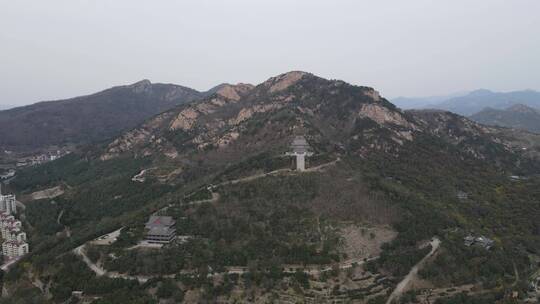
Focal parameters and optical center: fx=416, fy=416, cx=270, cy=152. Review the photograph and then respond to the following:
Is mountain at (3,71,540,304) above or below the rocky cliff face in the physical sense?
below

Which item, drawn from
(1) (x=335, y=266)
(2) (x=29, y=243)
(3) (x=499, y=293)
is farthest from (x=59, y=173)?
(3) (x=499, y=293)

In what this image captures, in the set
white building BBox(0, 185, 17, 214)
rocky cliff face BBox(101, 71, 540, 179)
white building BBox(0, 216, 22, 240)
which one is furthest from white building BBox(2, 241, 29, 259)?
rocky cliff face BBox(101, 71, 540, 179)

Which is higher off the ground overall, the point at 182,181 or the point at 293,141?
the point at 293,141

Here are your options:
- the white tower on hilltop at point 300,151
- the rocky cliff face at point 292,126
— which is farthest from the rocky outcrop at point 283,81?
the white tower on hilltop at point 300,151

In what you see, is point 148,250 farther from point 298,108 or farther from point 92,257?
point 298,108

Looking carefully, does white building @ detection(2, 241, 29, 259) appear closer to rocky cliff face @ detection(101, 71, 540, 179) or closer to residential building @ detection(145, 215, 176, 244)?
residential building @ detection(145, 215, 176, 244)

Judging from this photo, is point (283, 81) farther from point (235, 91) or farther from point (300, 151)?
point (300, 151)

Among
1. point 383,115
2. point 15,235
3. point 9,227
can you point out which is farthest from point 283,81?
point 15,235
